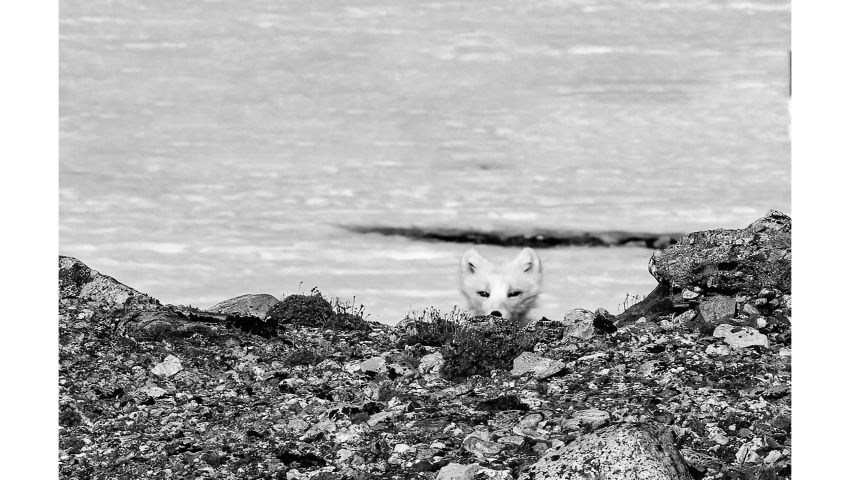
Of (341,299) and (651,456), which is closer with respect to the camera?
(651,456)

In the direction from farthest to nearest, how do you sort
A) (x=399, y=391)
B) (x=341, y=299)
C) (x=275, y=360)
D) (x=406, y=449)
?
(x=341, y=299) < (x=275, y=360) < (x=399, y=391) < (x=406, y=449)

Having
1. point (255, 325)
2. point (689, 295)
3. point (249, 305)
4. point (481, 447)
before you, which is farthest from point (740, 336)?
point (249, 305)

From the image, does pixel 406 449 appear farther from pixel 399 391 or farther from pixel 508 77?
pixel 508 77

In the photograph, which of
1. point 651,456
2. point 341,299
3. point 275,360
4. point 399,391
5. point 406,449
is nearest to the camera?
point 651,456

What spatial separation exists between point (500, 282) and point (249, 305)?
2.37 metres

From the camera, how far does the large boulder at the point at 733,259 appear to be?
376 inches

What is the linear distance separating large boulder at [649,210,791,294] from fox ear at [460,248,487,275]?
1.64 metres

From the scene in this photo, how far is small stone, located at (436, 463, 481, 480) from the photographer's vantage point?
23.1 feet

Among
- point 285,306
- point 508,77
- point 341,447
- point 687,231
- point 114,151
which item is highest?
point 508,77

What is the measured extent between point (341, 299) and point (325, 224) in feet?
2.31

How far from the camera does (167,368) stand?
9031 millimetres

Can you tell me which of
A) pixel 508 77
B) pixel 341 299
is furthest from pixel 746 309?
pixel 341 299

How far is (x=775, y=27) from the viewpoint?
9461 mm

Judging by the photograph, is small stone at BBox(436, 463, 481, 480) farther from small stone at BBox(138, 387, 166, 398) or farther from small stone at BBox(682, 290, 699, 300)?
small stone at BBox(682, 290, 699, 300)
